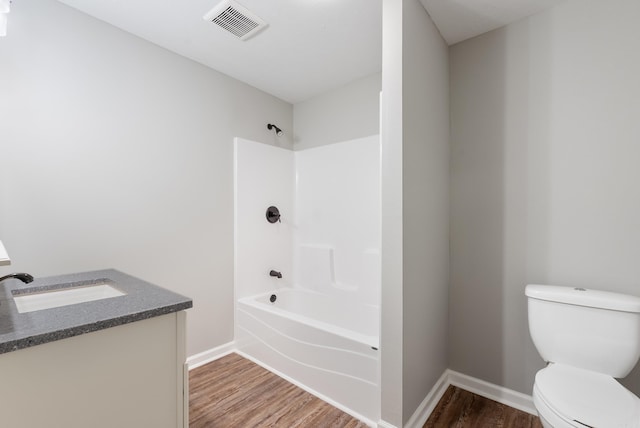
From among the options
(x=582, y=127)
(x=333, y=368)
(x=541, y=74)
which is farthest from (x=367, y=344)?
(x=541, y=74)

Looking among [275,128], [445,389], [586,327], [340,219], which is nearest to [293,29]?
[275,128]

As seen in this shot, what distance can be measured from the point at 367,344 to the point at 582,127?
5.92 ft

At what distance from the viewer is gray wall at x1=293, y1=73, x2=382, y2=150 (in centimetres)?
257

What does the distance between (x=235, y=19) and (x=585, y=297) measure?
103 inches

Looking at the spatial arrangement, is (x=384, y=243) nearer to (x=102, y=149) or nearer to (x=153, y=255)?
(x=153, y=255)

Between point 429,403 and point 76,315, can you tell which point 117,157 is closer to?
point 76,315

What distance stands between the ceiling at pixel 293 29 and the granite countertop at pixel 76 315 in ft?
5.61

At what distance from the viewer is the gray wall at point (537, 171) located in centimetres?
155

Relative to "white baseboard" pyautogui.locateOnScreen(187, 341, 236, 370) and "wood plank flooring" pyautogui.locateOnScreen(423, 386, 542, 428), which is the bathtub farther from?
"wood plank flooring" pyautogui.locateOnScreen(423, 386, 542, 428)

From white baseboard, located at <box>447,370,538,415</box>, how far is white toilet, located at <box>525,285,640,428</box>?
46 centimetres

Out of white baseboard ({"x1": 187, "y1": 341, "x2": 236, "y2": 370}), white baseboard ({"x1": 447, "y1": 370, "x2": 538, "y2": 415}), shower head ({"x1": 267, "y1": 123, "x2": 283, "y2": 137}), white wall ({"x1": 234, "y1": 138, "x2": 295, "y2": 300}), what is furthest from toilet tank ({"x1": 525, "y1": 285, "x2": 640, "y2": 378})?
shower head ({"x1": 267, "y1": 123, "x2": 283, "y2": 137})

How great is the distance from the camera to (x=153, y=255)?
6.86 feet

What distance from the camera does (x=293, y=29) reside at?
76.5 inches

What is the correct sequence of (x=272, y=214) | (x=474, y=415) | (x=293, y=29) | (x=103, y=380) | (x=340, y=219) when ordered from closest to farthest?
1. (x=103, y=380)
2. (x=474, y=415)
3. (x=293, y=29)
4. (x=340, y=219)
5. (x=272, y=214)
